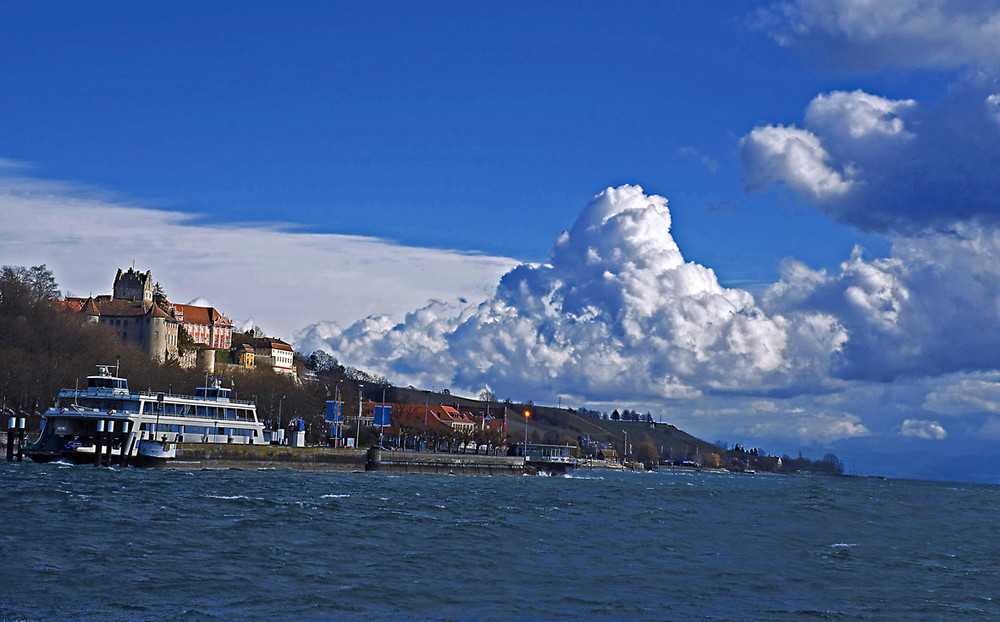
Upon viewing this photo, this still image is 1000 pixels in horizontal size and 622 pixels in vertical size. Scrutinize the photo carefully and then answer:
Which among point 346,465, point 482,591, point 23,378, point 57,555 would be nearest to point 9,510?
point 57,555

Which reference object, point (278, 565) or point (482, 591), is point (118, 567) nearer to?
point (278, 565)

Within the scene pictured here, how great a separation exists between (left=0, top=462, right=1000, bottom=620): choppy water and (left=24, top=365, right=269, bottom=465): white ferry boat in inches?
979

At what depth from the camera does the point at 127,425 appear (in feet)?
340

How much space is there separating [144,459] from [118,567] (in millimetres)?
69253

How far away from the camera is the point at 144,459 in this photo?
103 m

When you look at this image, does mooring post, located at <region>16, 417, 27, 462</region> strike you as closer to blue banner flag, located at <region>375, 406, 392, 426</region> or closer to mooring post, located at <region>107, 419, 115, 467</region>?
mooring post, located at <region>107, 419, 115, 467</region>

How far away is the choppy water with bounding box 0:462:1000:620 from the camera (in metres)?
33.0

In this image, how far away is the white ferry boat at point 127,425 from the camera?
101688 mm

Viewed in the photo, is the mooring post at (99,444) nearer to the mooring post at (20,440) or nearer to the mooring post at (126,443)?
the mooring post at (126,443)

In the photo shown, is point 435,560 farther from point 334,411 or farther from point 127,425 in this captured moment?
point 334,411

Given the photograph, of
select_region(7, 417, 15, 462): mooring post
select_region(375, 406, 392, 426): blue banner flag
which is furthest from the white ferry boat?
select_region(375, 406, 392, 426): blue banner flag

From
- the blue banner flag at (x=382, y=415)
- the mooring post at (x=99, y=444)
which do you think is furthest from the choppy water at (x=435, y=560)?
the blue banner flag at (x=382, y=415)

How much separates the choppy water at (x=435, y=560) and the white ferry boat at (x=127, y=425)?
24.9 m

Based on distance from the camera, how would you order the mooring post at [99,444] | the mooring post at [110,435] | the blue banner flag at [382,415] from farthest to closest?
1. the blue banner flag at [382,415]
2. the mooring post at [110,435]
3. the mooring post at [99,444]
